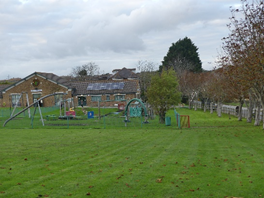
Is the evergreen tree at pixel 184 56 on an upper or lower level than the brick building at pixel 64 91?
upper

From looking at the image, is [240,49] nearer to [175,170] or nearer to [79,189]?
[175,170]

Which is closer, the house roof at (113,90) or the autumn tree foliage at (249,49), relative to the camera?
the autumn tree foliage at (249,49)

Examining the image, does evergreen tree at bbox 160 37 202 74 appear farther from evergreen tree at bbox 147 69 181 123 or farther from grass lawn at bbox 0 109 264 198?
grass lawn at bbox 0 109 264 198

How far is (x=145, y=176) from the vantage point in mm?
10250

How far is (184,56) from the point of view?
327 ft

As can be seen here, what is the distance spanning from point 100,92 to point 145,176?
59.4m

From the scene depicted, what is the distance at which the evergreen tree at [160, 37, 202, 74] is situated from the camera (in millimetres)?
97188

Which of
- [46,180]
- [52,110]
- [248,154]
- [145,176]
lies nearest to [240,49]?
[248,154]

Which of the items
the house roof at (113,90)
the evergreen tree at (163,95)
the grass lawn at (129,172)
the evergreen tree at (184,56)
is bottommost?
the grass lawn at (129,172)

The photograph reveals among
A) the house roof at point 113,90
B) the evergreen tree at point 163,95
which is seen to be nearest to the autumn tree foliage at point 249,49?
the evergreen tree at point 163,95

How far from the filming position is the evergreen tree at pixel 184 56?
97.2 m

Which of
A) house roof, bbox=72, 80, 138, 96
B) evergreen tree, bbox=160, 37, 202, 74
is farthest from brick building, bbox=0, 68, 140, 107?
evergreen tree, bbox=160, 37, 202, 74

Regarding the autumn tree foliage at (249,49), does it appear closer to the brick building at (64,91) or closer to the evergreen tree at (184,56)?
the brick building at (64,91)

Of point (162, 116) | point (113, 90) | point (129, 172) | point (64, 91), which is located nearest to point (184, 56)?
point (113, 90)
